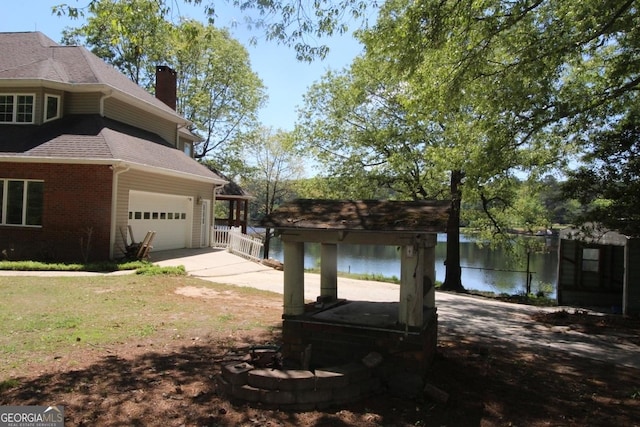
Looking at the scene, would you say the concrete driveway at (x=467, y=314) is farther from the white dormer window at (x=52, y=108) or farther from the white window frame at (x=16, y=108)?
the white window frame at (x=16, y=108)

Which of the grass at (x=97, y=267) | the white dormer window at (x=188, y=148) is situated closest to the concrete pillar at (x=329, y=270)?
the grass at (x=97, y=267)

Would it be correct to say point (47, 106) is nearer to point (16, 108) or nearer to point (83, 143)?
point (16, 108)

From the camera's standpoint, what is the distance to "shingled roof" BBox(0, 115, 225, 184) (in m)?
14.5

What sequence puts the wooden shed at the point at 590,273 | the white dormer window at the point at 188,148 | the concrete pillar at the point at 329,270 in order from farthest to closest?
the white dormer window at the point at 188,148 → the wooden shed at the point at 590,273 → the concrete pillar at the point at 329,270

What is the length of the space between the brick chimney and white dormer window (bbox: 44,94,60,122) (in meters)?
8.21

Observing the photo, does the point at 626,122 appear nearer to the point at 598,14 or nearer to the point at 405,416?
the point at 598,14

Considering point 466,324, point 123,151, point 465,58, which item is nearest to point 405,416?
point 466,324

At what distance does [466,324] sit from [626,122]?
6.77 meters

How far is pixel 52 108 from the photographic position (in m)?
16.8

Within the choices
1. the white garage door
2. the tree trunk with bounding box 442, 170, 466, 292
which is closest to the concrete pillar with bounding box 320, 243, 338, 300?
the white garage door

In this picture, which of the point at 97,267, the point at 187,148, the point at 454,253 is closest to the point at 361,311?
the point at 97,267

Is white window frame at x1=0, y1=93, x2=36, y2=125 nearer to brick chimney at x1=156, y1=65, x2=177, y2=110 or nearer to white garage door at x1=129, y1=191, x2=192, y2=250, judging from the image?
white garage door at x1=129, y1=191, x2=192, y2=250

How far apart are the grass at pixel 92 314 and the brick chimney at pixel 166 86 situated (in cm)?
1526

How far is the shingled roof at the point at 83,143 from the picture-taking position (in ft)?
47.6
